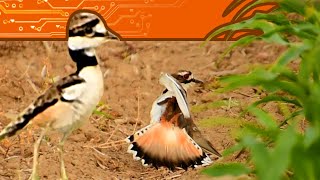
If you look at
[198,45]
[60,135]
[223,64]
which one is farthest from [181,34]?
[60,135]

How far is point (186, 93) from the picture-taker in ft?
8.08

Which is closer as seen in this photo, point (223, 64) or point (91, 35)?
point (91, 35)

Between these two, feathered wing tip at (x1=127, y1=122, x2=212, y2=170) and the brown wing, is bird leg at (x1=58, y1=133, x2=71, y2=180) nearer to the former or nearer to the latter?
the brown wing

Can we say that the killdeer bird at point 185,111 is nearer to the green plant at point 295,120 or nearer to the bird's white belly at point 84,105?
the bird's white belly at point 84,105

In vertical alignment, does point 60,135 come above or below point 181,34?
below

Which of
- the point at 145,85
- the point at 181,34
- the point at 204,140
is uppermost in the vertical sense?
the point at 181,34

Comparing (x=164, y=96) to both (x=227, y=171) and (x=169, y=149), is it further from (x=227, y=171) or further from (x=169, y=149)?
(x=227, y=171)

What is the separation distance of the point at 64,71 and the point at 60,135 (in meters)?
0.19

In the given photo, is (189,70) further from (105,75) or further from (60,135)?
(60,135)

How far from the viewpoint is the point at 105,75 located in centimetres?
244

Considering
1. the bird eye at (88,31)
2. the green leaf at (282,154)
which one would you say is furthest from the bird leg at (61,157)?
the green leaf at (282,154)

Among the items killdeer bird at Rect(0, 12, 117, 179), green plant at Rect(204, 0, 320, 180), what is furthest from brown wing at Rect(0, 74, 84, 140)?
green plant at Rect(204, 0, 320, 180)

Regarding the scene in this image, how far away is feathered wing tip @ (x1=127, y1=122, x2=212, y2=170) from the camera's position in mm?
2441

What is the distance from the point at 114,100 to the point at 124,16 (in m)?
0.28
